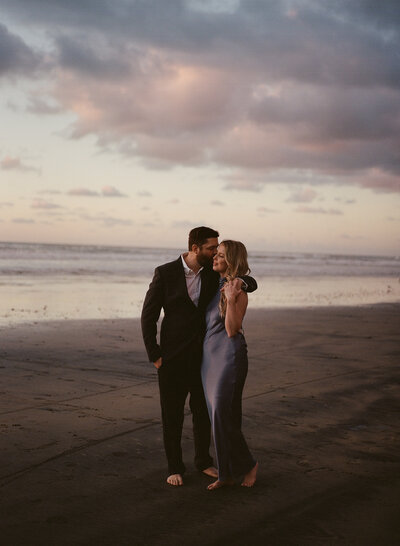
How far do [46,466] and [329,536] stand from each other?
213 centimetres

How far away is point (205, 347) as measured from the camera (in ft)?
14.1

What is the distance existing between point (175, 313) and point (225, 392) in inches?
26.3

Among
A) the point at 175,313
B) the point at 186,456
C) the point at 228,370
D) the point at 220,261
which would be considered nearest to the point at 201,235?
the point at 220,261

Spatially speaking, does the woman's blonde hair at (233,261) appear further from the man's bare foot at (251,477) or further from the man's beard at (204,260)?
the man's bare foot at (251,477)

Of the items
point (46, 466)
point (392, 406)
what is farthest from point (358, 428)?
point (46, 466)

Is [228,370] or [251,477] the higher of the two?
[228,370]

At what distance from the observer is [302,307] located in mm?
17094

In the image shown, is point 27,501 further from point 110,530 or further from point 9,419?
point 9,419

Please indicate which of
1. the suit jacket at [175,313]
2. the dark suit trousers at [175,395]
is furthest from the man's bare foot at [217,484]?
the suit jacket at [175,313]

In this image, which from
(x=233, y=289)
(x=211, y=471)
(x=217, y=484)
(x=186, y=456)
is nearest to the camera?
(x=233, y=289)

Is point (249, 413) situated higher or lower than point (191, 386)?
lower

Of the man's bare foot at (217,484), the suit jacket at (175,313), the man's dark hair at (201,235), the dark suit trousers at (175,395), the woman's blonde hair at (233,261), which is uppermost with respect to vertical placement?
the man's dark hair at (201,235)

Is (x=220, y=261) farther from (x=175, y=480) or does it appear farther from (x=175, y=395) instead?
(x=175, y=480)

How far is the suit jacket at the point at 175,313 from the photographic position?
4.33m
